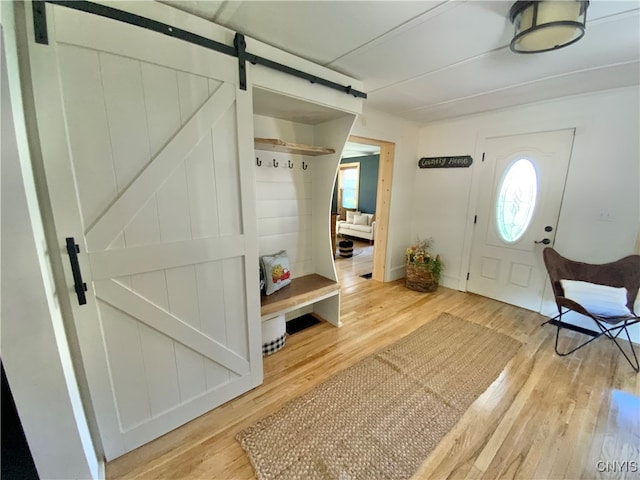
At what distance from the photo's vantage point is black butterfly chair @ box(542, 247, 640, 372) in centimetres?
216

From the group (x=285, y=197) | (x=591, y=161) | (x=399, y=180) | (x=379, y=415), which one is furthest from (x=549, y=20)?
(x=399, y=180)

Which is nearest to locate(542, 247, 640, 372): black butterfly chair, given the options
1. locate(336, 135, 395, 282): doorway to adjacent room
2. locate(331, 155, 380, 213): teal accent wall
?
locate(336, 135, 395, 282): doorway to adjacent room

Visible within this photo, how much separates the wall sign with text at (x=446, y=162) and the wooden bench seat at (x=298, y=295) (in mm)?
2523

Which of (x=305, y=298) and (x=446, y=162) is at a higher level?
(x=446, y=162)

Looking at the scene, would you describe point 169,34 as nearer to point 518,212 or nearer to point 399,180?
point 399,180

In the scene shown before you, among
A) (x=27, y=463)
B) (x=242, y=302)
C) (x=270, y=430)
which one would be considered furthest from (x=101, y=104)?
(x=270, y=430)

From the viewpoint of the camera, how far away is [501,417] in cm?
167

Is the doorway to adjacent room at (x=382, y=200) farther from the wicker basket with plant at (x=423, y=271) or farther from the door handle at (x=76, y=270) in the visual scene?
the door handle at (x=76, y=270)

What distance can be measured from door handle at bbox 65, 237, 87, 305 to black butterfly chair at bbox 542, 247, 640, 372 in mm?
3503

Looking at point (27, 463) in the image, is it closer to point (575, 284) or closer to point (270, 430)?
point (270, 430)

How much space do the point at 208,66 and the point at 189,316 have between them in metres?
1.44

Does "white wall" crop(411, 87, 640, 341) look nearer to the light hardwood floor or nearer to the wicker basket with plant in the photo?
the wicker basket with plant

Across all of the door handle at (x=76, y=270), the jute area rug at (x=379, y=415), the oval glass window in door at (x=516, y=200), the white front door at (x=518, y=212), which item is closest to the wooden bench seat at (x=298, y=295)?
the jute area rug at (x=379, y=415)

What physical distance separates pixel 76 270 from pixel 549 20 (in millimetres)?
2596
